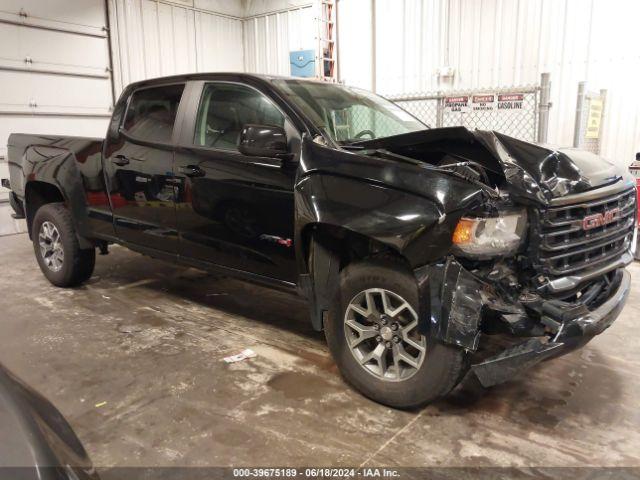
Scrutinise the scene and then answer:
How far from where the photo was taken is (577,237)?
2494 mm

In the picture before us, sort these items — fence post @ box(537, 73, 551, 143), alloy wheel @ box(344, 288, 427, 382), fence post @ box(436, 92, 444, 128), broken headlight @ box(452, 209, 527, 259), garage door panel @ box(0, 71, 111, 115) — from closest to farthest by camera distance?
broken headlight @ box(452, 209, 527, 259) → alloy wheel @ box(344, 288, 427, 382) → fence post @ box(537, 73, 551, 143) → fence post @ box(436, 92, 444, 128) → garage door panel @ box(0, 71, 111, 115)

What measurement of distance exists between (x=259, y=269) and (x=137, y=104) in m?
1.87

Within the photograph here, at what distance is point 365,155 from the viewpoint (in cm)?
268

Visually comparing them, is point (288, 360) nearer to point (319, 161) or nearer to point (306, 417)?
point (306, 417)

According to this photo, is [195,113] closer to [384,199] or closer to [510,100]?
[384,199]

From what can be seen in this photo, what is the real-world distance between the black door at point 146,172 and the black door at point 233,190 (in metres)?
0.16

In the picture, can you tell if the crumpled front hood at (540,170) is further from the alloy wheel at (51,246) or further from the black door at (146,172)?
the alloy wheel at (51,246)

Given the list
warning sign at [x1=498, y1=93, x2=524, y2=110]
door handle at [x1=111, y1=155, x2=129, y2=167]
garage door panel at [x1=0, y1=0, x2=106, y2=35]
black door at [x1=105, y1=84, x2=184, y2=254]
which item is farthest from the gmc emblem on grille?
garage door panel at [x1=0, y1=0, x2=106, y2=35]

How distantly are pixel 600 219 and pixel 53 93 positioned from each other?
27.4ft

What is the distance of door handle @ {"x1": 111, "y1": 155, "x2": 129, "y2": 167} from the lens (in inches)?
160

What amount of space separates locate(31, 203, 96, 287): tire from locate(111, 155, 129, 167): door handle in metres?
0.91

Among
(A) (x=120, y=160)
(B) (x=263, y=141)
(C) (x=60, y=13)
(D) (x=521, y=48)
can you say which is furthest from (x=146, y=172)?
(C) (x=60, y=13)

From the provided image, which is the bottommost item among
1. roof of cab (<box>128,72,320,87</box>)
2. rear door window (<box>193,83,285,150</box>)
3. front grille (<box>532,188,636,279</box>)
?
front grille (<box>532,188,636,279</box>)

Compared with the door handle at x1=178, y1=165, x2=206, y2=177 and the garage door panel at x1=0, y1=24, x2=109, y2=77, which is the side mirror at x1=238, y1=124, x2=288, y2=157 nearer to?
the door handle at x1=178, y1=165, x2=206, y2=177
